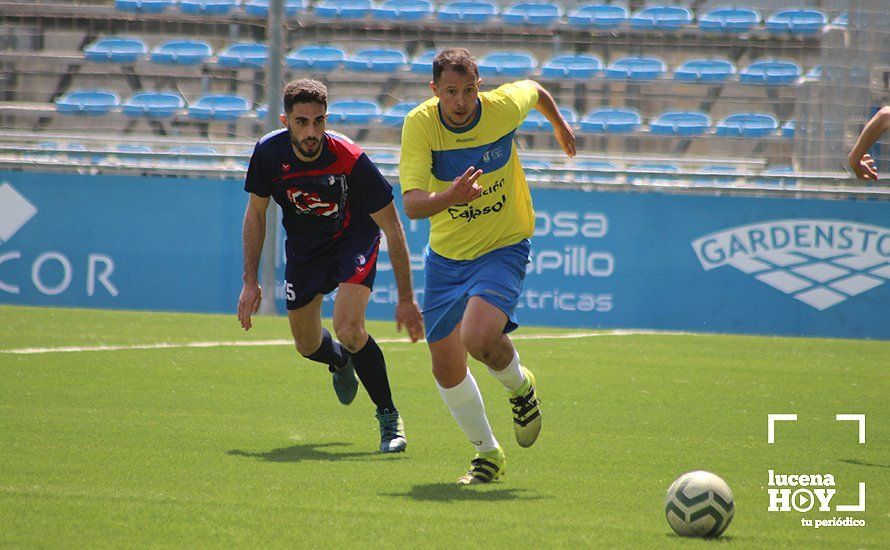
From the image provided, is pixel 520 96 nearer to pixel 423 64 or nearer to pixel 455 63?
pixel 455 63

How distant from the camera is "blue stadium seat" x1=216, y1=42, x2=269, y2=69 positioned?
21.3m

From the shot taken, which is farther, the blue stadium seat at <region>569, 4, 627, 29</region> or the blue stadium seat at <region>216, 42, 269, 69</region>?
the blue stadium seat at <region>569, 4, 627, 29</region>

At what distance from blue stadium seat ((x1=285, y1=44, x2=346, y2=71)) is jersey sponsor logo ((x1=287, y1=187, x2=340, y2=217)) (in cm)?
1444

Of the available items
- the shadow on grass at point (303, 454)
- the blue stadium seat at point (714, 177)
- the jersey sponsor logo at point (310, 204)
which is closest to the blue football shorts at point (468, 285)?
the shadow on grass at point (303, 454)

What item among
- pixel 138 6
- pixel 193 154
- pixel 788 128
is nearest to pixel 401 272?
pixel 193 154

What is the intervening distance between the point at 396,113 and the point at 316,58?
266 cm

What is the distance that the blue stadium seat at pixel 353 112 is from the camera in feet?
65.7

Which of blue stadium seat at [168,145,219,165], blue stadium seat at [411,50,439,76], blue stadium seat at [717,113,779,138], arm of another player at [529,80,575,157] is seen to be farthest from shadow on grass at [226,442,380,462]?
blue stadium seat at [411,50,439,76]

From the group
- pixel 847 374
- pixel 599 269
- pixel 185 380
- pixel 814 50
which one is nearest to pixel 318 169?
pixel 185 380

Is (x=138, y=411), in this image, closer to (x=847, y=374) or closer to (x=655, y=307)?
(x=847, y=374)

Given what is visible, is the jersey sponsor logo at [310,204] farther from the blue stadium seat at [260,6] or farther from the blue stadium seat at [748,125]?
the blue stadium seat at [260,6]

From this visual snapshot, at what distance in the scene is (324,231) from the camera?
741 centimetres

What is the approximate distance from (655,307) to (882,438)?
8.16m

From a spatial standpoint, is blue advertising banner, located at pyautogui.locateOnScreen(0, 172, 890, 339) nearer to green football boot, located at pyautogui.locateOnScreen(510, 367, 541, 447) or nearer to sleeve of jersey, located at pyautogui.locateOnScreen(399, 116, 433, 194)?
green football boot, located at pyautogui.locateOnScreen(510, 367, 541, 447)
